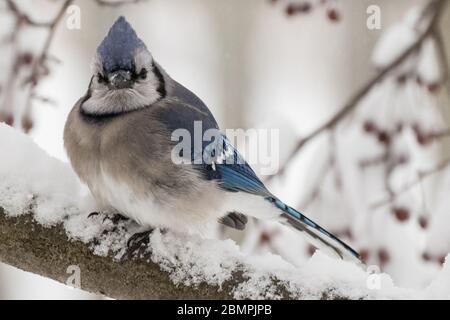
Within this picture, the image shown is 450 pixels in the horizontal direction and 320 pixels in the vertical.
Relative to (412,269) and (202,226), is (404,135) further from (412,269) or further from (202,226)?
(202,226)

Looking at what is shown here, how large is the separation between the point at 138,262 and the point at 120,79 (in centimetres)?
64

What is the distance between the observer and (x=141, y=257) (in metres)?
1.92

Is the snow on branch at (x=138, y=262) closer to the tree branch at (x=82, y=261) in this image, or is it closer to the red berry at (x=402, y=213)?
the tree branch at (x=82, y=261)

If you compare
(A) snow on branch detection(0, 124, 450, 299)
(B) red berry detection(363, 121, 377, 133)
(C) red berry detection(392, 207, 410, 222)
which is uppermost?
(B) red berry detection(363, 121, 377, 133)

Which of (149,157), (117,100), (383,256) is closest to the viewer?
(149,157)

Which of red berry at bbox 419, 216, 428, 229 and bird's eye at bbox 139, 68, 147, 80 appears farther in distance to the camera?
red berry at bbox 419, 216, 428, 229

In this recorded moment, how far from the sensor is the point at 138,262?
1.91m

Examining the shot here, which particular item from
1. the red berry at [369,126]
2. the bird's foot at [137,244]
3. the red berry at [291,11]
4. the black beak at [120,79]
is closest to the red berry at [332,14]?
the red berry at [291,11]

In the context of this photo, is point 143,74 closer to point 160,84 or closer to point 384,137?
point 160,84

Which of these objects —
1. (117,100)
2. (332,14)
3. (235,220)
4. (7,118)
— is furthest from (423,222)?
(7,118)

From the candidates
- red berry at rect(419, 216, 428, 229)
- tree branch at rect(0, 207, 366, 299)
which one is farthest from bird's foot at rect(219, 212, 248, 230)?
red berry at rect(419, 216, 428, 229)

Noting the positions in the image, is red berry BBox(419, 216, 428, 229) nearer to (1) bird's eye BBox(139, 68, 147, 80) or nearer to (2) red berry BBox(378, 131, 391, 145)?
(2) red berry BBox(378, 131, 391, 145)

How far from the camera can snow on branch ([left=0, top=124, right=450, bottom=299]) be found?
1833 millimetres
